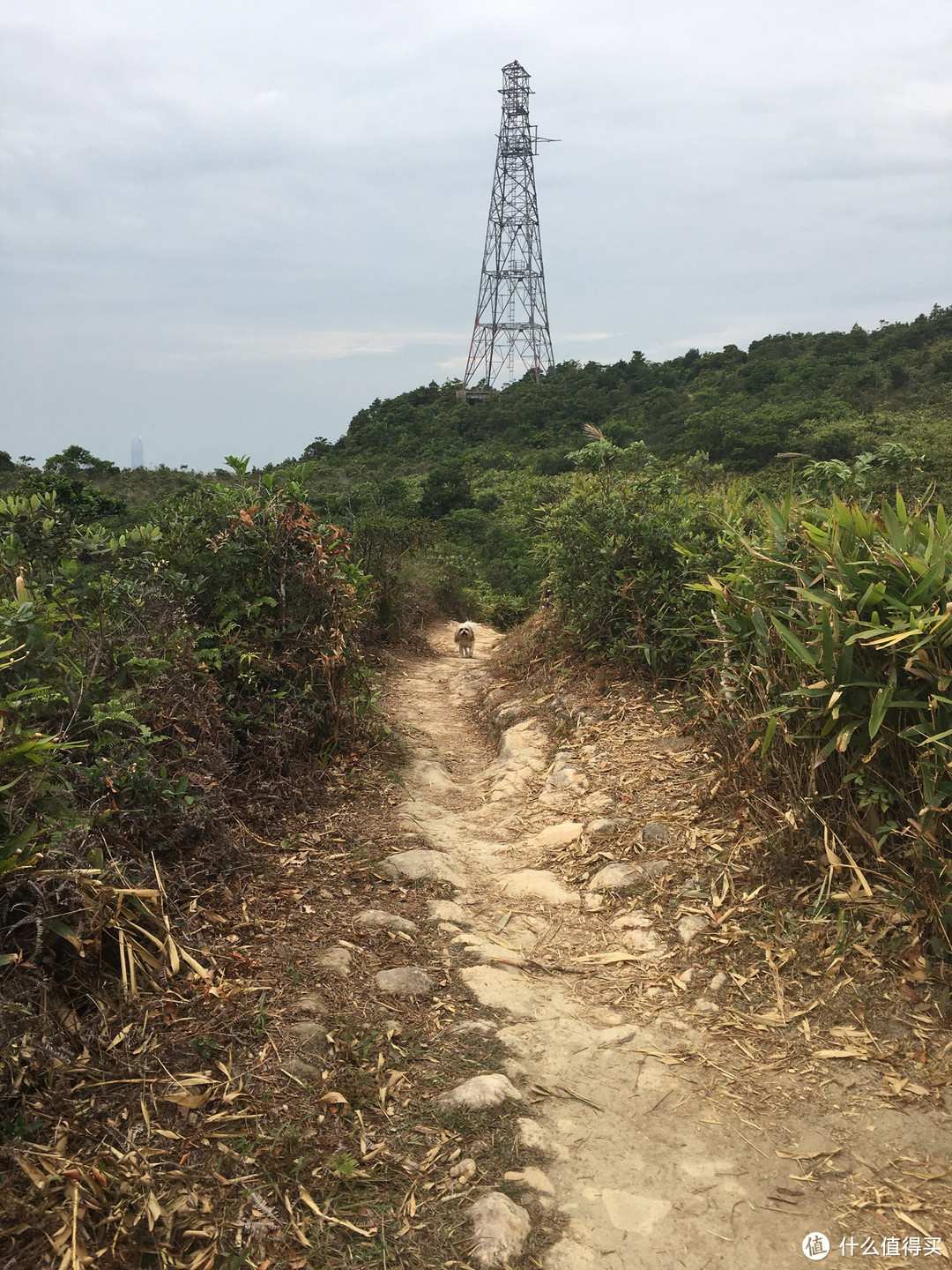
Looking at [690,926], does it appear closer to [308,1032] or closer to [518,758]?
[308,1032]

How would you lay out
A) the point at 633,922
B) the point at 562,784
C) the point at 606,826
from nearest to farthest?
the point at 633,922, the point at 606,826, the point at 562,784

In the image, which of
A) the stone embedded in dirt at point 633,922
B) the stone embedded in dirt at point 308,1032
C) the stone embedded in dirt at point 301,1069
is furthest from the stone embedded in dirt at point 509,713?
the stone embedded in dirt at point 301,1069

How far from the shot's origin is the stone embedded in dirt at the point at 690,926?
3.34 m

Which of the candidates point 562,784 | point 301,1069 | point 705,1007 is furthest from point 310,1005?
point 562,784

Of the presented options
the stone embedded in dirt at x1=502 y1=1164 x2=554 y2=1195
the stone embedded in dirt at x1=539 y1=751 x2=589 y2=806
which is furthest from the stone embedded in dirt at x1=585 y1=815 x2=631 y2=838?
the stone embedded in dirt at x1=502 y1=1164 x2=554 y2=1195

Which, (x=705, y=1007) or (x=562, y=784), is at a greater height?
(x=562, y=784)

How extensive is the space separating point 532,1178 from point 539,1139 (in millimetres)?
143

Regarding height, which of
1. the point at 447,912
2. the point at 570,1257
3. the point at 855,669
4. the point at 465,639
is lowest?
the point at 570,1257

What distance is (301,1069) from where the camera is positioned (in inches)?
98.7

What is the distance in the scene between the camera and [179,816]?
10.9ft

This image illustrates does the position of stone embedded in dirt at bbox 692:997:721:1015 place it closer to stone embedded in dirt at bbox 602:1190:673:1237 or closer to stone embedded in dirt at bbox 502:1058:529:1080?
stone embedded in dirt at bbox 502:1058:529:1080

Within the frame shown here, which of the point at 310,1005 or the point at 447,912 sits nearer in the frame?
the point at 310,1005

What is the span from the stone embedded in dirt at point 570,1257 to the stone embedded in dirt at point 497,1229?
7 centimetres

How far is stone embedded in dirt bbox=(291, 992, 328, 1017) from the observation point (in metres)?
2.77
